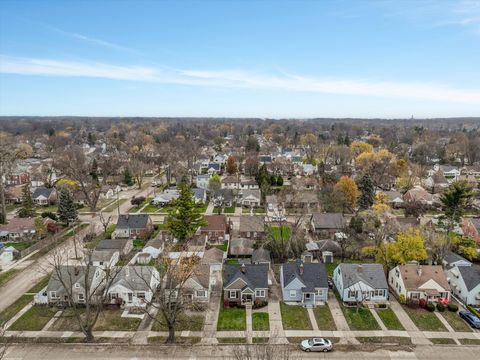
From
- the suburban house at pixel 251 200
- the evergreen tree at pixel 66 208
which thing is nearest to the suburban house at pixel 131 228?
the evergreen tree at pixel 66 208

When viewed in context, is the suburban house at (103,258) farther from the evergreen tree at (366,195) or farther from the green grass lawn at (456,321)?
the evergreen tree at (366,195)

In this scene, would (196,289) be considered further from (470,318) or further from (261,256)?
(470,318)

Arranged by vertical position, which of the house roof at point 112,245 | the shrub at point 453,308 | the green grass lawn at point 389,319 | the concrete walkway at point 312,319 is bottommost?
the concrete walkway at point 312,319

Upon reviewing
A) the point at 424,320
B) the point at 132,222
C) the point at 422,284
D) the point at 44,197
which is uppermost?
the point at 422,284

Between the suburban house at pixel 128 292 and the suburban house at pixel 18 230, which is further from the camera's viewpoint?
the suburban house at pixel 18 230

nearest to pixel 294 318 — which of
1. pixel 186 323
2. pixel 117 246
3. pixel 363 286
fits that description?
pixel 363 286
